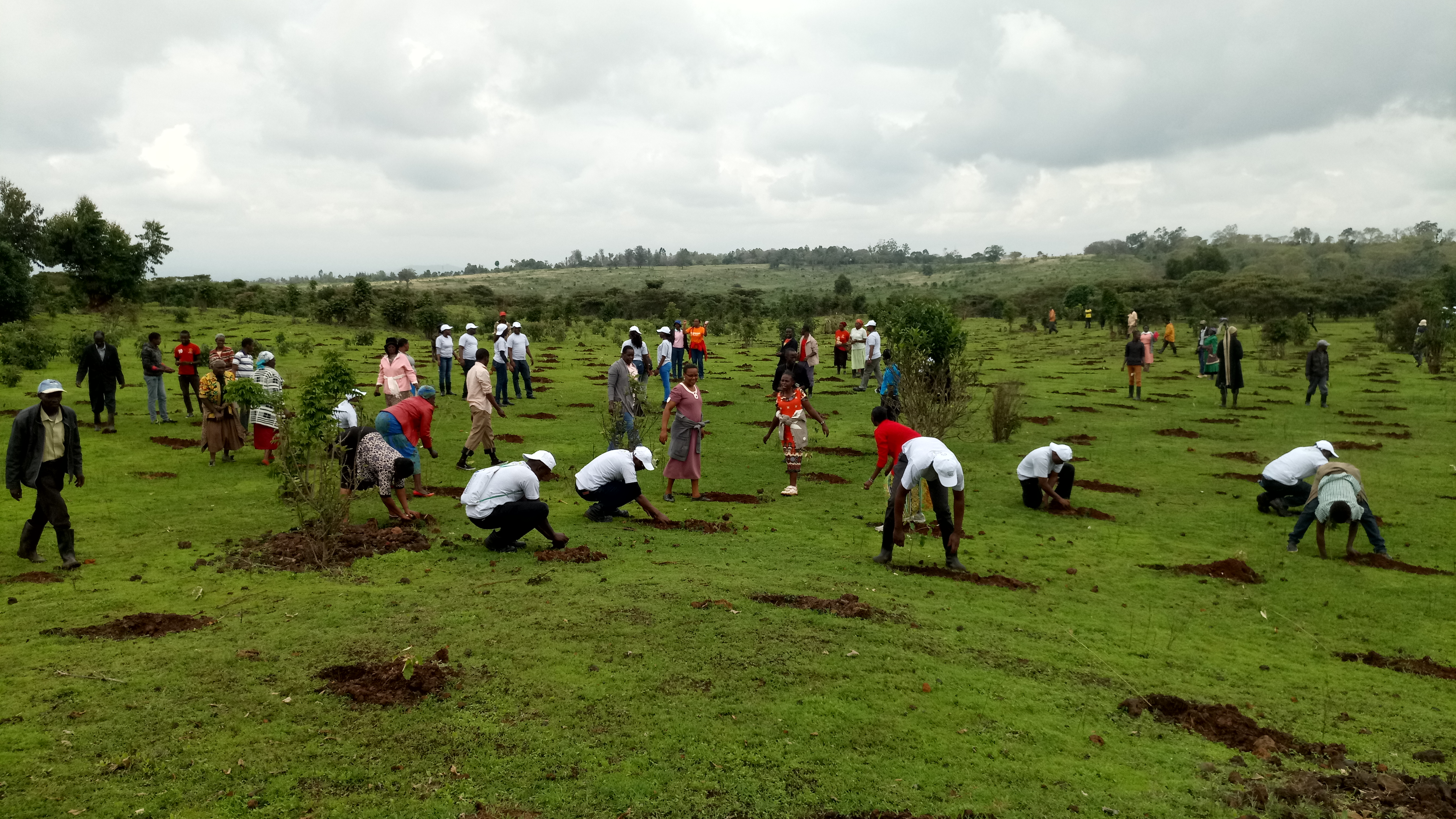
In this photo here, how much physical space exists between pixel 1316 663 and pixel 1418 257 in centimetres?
13523

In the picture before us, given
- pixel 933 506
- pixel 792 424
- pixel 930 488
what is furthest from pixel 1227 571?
pixel 792 424

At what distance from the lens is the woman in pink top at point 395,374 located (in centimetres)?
1545

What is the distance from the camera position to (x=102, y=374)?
53.9 feet

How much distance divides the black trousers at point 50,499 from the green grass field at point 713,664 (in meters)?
0.52

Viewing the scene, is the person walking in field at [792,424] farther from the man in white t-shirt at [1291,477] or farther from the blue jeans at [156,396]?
the blue jeans at [156,396]

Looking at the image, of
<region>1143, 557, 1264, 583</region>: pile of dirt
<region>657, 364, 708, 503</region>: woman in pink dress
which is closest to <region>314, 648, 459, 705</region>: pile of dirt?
<region>657, 364, 708, 503</region>: woman in pink dress

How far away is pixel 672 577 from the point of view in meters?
8.66

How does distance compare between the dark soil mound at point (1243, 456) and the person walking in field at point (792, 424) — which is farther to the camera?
Result: the dark soil mound at point (1243, 456)

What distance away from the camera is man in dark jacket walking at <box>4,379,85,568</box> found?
869 cm

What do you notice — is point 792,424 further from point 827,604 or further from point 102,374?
point 102,374

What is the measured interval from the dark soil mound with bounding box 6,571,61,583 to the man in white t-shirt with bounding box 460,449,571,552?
3.68m

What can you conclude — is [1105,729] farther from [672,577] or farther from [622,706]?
[672,577]

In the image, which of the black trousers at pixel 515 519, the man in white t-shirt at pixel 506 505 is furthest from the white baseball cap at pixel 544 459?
the black trousers at pixel 515 519

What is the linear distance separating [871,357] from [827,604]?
17411 mm
